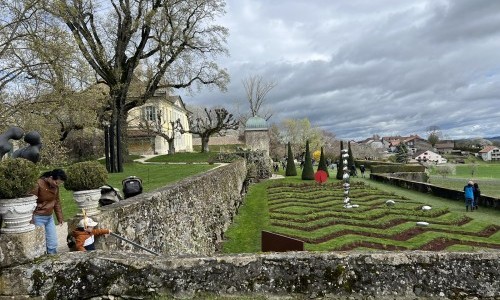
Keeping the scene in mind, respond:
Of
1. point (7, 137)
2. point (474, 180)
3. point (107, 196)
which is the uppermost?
point (7, 137)

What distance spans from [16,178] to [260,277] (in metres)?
2.51

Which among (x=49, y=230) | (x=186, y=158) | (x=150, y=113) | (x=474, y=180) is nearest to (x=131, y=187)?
(x=49, y=230)

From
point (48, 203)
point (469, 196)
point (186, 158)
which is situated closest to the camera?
point (48, 203)

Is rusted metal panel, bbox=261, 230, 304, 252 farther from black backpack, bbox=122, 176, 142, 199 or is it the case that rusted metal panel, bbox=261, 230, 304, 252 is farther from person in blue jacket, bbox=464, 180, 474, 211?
person in blue jacket, bbox=464, 180, 474, 211

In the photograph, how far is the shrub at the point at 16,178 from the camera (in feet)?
12.1

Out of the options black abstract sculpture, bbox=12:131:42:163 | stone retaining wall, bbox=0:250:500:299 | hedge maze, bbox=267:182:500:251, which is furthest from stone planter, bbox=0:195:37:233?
hedge maze, bbox=267:182:500:251

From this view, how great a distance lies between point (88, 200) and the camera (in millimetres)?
5367

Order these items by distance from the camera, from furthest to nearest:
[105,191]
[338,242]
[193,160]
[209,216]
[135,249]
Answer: [193,160], [338,242], [209,216], [105,191], [135,249]

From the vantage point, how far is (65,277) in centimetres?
372

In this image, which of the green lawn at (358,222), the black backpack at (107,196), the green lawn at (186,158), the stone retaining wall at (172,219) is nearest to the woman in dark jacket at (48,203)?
the stone retaining wall at (172,219)

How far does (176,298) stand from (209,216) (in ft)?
28.7

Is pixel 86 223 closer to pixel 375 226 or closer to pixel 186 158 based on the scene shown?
pixel 375 226

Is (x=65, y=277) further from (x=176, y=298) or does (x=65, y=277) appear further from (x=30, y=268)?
(x=176, y=298)

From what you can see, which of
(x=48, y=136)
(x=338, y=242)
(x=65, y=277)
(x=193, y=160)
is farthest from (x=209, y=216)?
(x=193, y=160)
